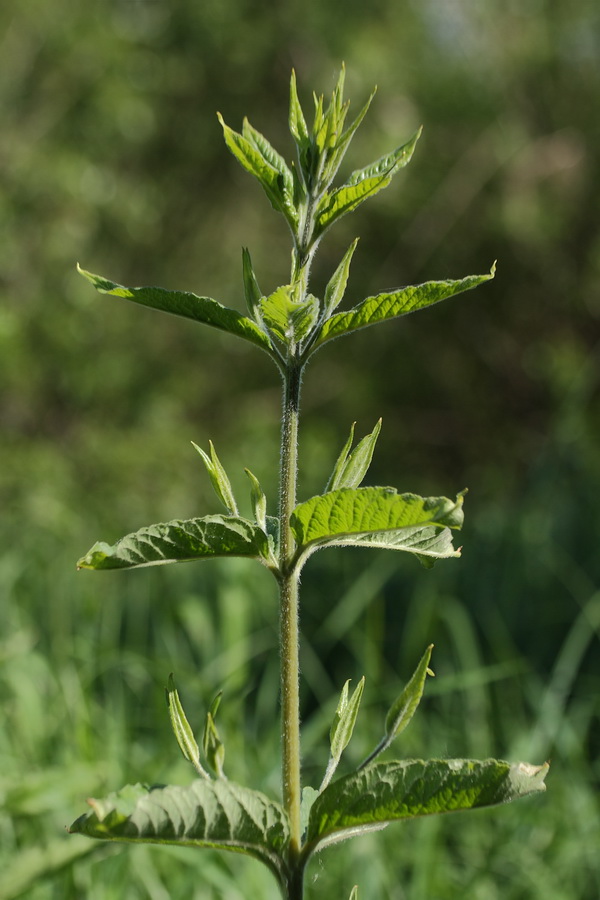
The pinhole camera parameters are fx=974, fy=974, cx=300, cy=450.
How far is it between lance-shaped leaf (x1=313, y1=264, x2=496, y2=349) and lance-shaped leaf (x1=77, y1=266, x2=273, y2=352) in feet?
0.12

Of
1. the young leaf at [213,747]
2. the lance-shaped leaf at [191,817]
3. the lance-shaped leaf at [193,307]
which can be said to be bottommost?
the lance-shaped leaf at [191,817]

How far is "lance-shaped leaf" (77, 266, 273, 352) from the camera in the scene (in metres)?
0.52

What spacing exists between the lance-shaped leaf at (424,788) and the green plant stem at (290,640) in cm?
2

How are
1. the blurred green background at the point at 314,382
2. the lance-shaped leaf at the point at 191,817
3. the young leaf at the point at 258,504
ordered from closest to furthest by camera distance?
1. the lance-shaped leaf at the point at 191,817
2. the young leaf at the point at 258,504
3. the blurred green background at the point at 314,382

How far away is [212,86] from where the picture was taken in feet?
20.6

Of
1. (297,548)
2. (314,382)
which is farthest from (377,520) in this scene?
(314,382)

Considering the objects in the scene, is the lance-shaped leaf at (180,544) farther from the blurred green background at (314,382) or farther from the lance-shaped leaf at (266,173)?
the blurred green background at (314,382)

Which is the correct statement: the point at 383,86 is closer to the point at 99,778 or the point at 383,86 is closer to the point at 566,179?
the point at 566,179

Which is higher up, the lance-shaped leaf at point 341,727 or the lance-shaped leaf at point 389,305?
the lance-shaped leaf at point 389,305

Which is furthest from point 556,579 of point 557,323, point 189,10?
point 189,10

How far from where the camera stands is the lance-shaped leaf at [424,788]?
48cm

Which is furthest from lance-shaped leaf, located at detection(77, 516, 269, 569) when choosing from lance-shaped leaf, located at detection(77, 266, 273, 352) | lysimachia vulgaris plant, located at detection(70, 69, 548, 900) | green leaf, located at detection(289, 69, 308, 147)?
green leaf, located at detection(289, 69, 308, 147)

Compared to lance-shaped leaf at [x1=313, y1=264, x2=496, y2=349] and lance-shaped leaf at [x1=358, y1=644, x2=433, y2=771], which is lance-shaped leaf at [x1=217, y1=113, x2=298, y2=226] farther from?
lance-shaped leaf at [x1=358, y1=644, x2=433, y2=771]

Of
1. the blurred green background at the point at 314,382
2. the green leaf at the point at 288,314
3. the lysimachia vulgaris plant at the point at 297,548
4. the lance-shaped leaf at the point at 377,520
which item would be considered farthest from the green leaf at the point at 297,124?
the blurred green background at the point at 314,382
